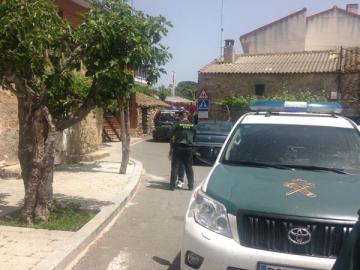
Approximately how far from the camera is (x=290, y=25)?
37250mm

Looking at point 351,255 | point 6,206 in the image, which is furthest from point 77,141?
point 351,255

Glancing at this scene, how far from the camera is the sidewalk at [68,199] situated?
17.3 ft

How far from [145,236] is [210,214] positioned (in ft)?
9.58

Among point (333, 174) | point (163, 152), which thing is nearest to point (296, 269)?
point (333, 174)

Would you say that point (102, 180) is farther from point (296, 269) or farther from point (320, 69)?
point (320, 69)

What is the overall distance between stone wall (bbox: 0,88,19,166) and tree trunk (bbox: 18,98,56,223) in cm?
474

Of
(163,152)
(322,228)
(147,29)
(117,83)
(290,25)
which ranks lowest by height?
(163,152)

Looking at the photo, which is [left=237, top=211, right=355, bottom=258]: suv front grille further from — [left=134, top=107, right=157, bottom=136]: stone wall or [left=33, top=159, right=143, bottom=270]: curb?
[left=134, top=107, right=157, bottom=136]: stone wall

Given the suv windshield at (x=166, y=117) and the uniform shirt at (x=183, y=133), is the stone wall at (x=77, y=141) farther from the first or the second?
the suv windshield at (x=166, y=117)

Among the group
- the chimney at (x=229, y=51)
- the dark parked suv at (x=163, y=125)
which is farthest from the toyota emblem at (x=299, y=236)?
the chimney at (x=229, y=51)

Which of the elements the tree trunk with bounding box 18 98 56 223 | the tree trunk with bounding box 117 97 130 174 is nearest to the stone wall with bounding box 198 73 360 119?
the tree trunk with bounding box 117 97 130 174

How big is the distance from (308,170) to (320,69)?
25.8 metres

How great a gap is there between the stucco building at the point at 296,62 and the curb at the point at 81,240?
58.5ft

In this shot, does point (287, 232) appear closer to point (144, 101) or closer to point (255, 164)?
point (255, 164)
